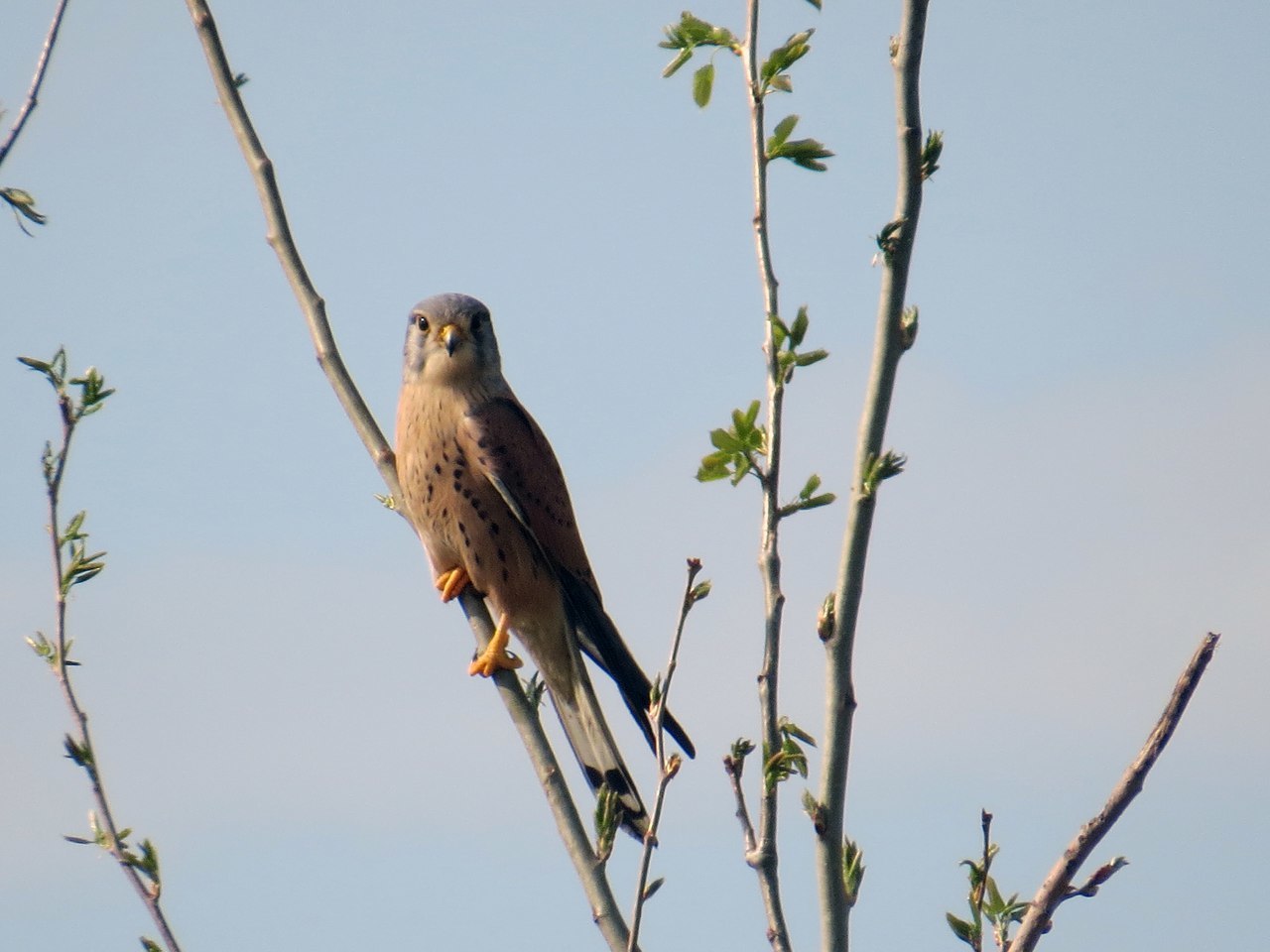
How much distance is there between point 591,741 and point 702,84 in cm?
272

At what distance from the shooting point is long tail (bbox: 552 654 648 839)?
16.3ft

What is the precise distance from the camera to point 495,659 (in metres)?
3.53

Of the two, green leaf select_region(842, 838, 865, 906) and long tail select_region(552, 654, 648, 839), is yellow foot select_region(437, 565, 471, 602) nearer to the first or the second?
long tail select_region(552, 654, 648, 839)

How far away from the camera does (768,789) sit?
2402mm

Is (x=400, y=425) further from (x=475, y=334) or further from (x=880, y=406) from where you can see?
(x=880, y=406)

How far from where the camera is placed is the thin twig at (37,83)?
2.83 m

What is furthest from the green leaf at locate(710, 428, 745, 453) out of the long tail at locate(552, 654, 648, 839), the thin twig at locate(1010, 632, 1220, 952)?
the long tail at locate(552, 654, 648, 839)

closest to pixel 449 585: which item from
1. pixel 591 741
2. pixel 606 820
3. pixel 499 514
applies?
pixel 499 514

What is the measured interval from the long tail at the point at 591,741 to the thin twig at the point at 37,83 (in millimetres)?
2808

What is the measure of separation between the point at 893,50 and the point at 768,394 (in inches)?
23.5

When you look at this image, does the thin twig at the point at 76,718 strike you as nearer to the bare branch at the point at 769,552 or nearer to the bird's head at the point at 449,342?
the bare branch at the point at 769,552

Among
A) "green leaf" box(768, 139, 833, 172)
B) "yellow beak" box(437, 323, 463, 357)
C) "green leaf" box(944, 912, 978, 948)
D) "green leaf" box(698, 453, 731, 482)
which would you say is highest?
"yellow beak" box(437, 323, 463, 357)

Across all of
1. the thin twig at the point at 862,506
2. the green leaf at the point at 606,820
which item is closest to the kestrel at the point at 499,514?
the green leaf at the point at 606,820

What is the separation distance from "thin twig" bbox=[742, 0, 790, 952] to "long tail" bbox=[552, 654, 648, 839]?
2408mm
